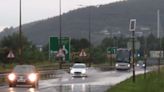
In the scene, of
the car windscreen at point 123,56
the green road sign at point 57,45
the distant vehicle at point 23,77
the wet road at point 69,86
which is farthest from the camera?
the car windscreen at point 123,56

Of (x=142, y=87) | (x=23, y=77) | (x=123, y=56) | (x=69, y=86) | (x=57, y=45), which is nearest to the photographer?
(x=142, y=87)

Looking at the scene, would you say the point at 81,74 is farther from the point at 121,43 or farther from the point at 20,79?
the point at 121,43

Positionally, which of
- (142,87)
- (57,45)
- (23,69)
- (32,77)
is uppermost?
(57,45)

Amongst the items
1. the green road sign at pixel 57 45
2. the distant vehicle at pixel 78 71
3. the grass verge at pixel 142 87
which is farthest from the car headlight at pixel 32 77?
the green road sign at pixel 57 45

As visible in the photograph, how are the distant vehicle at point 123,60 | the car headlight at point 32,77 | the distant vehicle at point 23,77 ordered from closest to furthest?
the distant vehicle at point 23,77
the car headlight at point 32,77
the distant vehicle at point 123,60

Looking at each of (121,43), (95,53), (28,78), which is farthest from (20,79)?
(121,43)

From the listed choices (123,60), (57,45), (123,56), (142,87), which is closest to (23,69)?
(142,87)

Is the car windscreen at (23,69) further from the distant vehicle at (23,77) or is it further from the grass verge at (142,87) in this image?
the grass verge at (142,87)

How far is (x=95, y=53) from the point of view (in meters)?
124

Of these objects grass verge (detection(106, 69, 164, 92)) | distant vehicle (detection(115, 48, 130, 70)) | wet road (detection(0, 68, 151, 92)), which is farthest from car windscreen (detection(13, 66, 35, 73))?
distant vehicle (detection(115, 48, 130, 70))

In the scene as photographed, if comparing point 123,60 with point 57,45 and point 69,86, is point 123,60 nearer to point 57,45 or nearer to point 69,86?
point 57,45

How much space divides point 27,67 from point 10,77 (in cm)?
192

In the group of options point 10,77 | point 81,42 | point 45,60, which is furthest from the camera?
point 81,42

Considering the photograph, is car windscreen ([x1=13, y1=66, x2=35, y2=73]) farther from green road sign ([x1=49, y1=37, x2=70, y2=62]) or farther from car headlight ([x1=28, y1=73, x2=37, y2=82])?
green road sign ([x1=49, y1=37, x2=70, y2=62])
